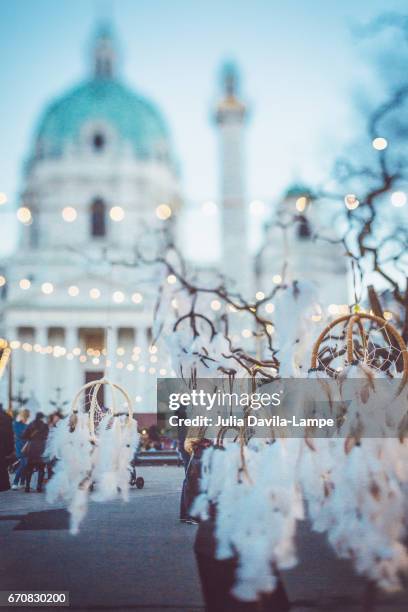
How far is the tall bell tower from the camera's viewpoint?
165ft

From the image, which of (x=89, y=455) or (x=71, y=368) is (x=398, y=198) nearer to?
(x=89, y=455)

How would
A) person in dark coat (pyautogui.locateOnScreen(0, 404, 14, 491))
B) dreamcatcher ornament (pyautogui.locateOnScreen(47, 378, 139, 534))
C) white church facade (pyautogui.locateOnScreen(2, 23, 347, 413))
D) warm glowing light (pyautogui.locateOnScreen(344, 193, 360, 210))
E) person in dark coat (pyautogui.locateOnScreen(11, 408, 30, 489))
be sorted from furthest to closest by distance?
white church facade (pyautogui.locateOnScreen(2, 23, 347, 413)) → person in dark coat (pyautogui.locateOnScreen(11, 408, 30, 489)) → warm glowing light (pyautogui.locateOnScreen(344, 193, 360, 210)) → person in dark coat (pyautogui.locateOnScreen(0, 404, 14, 491)) → dreamcatcher ornament (pyautogui.locateOnScreen(47, 378, 139, 534))

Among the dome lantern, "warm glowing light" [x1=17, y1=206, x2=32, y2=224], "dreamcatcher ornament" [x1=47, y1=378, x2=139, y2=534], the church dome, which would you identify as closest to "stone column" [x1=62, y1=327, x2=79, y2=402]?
the church dome

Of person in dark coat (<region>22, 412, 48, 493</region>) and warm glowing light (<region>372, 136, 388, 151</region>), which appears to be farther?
person in dark coat (<region>22, 412, 48, 493</region>)

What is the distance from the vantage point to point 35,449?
13586 millimetres

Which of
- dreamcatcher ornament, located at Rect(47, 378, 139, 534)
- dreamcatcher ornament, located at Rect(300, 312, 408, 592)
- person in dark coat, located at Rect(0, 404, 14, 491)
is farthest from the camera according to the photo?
person in dark coat, located at Rect(0, 404, 14, 491)

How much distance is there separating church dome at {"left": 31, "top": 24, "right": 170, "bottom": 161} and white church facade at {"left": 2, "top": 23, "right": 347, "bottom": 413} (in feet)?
0.29

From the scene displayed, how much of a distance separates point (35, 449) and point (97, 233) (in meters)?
43.9

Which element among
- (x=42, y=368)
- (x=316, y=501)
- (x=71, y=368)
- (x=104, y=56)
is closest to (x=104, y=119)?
(x=104, y=56)

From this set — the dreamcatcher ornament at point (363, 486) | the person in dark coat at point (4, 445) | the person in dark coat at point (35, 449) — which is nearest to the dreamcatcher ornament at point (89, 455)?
the person in dark coat at point (4, 445)

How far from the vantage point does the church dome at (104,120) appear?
189ft

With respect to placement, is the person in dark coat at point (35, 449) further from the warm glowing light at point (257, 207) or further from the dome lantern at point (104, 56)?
the dome lantern at point (104, 56)

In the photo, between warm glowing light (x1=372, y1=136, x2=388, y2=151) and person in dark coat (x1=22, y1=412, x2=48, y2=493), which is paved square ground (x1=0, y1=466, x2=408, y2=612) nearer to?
person in dark coat (x1=22, y1=412, x2=48, y2=493)

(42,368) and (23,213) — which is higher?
(42,368)
